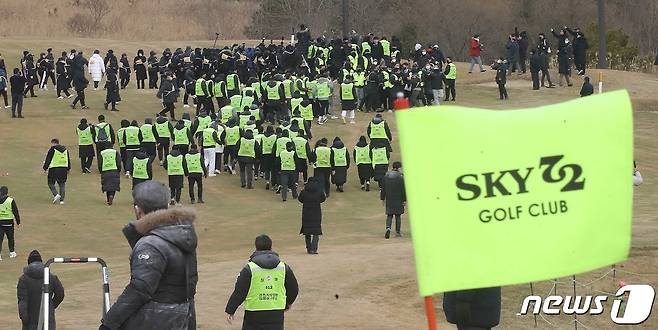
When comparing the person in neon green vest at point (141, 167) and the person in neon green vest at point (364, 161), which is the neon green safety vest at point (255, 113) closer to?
the person in neon green vest at point (364, 161)

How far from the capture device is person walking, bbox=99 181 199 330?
26.2ft

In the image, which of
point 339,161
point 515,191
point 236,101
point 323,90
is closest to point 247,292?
point 515,191

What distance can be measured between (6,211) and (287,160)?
970 centimetres

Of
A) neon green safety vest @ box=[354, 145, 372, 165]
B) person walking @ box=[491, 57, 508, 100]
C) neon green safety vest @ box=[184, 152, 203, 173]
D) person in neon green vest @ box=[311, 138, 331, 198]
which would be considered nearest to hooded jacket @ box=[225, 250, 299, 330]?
neon green safety vest @ box=[184, 152, 203, 173]

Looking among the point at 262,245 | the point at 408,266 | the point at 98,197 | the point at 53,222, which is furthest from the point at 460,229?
the point at 98,197

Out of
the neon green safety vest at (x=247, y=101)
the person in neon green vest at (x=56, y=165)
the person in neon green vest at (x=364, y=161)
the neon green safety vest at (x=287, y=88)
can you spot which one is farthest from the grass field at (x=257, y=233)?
the neon green safety vest at (x=247, y=101)

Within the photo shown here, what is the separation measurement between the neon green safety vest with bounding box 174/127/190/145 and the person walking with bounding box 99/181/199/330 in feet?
87.6

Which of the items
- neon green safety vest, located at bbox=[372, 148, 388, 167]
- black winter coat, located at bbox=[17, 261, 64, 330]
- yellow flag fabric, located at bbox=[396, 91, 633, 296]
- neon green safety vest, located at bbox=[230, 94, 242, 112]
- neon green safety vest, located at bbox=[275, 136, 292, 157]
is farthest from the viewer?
neon green safety vest, located at bbox=[230, 94, 242, 112]

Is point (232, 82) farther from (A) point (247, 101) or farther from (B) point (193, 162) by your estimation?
(B) point (193, 162)

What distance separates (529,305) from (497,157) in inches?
536

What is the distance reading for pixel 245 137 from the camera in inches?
1387

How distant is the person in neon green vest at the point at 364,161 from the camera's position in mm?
35000

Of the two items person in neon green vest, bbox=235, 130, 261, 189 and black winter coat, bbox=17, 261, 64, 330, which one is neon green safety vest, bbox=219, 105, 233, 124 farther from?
black winter coat, bbox=17, 261, 64, 330

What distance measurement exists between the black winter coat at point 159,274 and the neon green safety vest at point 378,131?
90.3 ft
